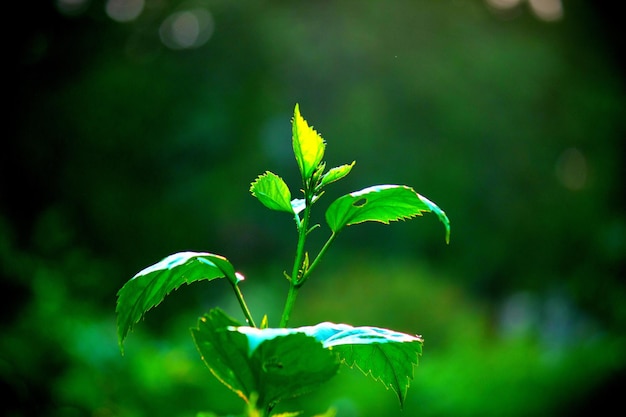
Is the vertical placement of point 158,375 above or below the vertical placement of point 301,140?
below

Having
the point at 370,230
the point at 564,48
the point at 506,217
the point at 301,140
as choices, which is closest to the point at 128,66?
the point at 370,230

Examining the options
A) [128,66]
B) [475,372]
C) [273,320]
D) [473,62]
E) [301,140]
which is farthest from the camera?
[473,62]

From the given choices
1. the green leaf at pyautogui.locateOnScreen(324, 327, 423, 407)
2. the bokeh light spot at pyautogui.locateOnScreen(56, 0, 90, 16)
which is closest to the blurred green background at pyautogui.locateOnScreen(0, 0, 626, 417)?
the bokeh light spot at pyautogui.locateOnScreen(56, 0, 90, 16)

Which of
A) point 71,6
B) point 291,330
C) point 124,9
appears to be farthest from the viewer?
point 124,9

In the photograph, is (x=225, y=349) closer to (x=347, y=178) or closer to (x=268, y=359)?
(x=268, y=359)

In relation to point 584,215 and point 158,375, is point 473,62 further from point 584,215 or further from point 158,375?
point 158,375

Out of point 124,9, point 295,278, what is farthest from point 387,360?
point 124,9
